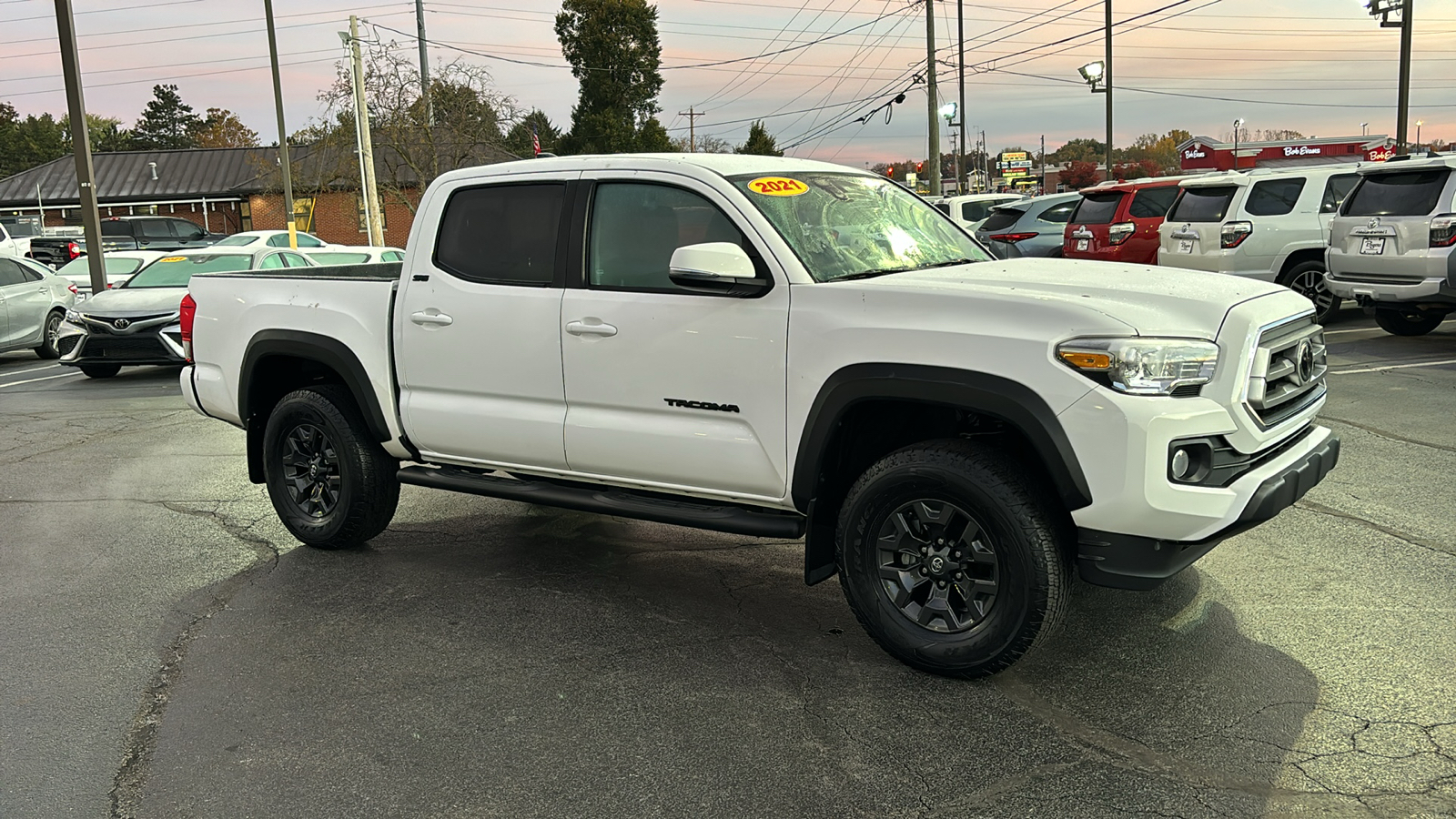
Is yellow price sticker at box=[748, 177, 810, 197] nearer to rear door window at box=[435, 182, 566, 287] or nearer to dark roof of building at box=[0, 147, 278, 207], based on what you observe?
rear door window at box=[435, 182, 566, 287]

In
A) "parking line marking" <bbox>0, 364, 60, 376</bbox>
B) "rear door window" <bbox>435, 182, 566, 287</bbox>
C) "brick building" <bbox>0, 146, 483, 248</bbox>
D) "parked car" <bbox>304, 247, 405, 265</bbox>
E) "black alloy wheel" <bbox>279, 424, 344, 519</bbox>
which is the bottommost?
"parking line marking" <bbox>0, 364, 60, 376</bbox>

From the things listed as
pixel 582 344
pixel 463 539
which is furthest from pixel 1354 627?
pixel 463 539

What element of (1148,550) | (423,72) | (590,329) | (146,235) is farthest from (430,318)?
(423,72)

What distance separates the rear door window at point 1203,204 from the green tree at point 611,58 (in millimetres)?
66574

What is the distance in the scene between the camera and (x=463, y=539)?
6363 mm

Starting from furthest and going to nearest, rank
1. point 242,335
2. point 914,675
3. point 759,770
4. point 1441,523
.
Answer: point 242,335 → point 1441,523 → point 914,675 → point 759,770

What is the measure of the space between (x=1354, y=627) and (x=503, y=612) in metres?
3.52

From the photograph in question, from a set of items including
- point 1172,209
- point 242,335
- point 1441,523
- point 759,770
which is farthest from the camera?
point 1172,209

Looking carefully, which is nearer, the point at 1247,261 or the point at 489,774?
the point at 489,774

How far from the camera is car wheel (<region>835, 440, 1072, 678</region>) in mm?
3920

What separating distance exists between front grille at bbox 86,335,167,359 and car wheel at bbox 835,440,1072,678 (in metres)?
11.5

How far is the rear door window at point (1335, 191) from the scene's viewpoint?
13.7 m

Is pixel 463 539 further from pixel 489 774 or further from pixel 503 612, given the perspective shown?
pixel 489 774

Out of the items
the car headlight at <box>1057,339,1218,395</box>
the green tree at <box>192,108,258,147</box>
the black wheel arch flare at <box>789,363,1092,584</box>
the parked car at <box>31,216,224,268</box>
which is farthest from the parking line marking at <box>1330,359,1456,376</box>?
the green tree at <box>192,108,258,147</box>
